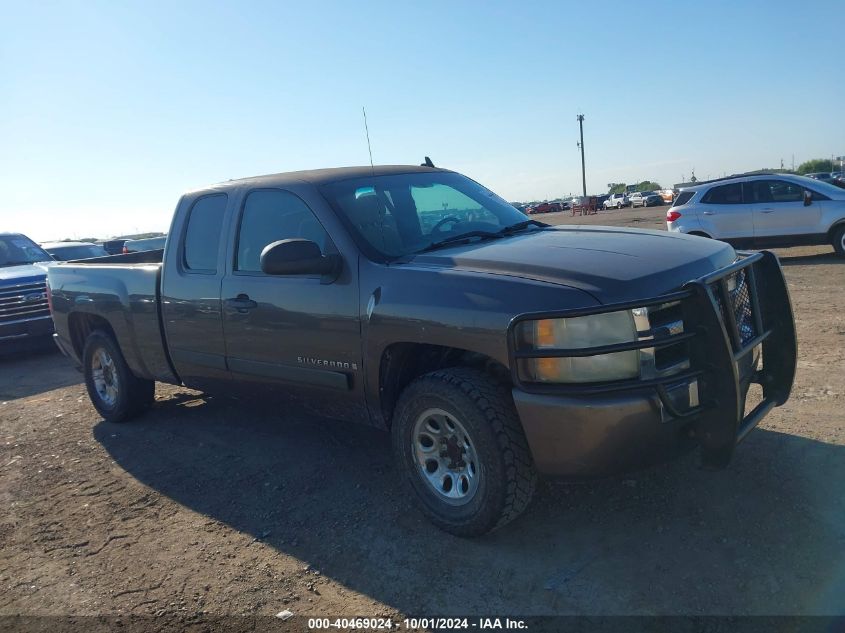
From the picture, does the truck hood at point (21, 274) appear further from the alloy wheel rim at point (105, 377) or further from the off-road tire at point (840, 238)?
the off-road tire at point (840, 238)

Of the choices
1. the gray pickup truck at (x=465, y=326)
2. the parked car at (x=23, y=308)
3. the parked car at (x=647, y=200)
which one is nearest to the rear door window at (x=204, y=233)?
the gray pickup truck at (x=465, y=326)

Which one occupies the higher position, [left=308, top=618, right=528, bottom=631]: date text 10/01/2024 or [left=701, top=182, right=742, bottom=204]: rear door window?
[left=701, top=182, right=742, bottom=204]: rear door window

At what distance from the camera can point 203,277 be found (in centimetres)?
486

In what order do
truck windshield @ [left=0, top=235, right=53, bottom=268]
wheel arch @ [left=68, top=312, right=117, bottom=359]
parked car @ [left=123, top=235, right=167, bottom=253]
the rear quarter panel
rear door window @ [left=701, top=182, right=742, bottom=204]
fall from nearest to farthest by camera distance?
1. the rear quarter panel
2. wheel arch @ [left=68, top=312, right=117, bottom=359]
3. truck windshield @ [left=0, top=235, right=53, bottom=268]
4. rear door window @ [left=701, top=182, right=742, bottom=204]
5. parked car @ [left=123, top=235, right=167, bottom=253]

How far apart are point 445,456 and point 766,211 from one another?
11.7 metres

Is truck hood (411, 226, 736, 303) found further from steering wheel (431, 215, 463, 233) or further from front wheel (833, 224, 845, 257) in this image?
front wheel (833, 224, 845, 257)

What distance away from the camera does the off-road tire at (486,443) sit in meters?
3.23

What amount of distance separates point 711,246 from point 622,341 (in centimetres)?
118

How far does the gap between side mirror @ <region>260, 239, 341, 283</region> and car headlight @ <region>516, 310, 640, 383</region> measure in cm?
136

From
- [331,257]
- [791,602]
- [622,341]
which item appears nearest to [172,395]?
[331,257]

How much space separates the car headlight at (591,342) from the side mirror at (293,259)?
136cm

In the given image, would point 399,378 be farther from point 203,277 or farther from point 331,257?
point 203,277

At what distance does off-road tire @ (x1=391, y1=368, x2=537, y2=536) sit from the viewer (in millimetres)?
3234

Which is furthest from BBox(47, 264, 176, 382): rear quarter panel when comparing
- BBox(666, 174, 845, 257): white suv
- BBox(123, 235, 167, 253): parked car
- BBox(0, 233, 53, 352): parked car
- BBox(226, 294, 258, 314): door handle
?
BBox(123, 235, 167, 253): parked car
